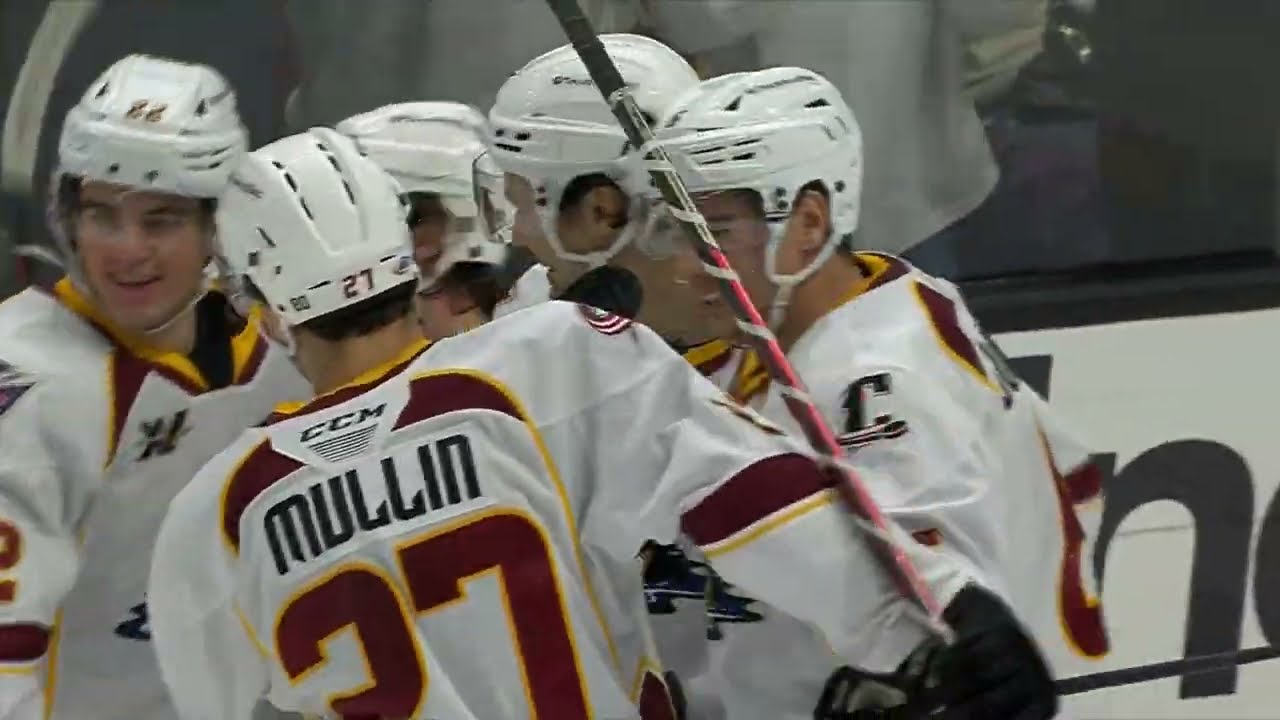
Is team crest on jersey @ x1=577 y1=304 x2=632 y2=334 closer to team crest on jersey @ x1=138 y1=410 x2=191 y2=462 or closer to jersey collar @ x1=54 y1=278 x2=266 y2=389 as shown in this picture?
jersey collar @ x1=54 y1=278 x2=266 y2=389

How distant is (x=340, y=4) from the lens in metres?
2.50

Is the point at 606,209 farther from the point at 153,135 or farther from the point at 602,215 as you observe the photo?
the point at 153,135

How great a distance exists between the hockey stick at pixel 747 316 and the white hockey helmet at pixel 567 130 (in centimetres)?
28

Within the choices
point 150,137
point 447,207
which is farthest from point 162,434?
point 447,207

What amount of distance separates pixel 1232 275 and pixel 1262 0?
45 cm

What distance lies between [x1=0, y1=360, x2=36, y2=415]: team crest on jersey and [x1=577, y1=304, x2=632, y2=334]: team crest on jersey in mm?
543

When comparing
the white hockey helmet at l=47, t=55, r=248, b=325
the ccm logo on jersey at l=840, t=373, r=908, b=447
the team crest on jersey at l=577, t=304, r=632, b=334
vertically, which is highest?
the white hockey helmet at l=47, t=55, r=248, b=325

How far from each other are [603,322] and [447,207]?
1.88 ft

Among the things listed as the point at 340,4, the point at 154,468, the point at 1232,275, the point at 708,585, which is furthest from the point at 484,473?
the point at 1232,275

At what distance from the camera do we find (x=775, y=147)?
1.52 metres

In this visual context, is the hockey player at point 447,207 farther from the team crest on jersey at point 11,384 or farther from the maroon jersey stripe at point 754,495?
the maroon jersey stripe at point 754,495

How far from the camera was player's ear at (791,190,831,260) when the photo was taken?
154 centimetres

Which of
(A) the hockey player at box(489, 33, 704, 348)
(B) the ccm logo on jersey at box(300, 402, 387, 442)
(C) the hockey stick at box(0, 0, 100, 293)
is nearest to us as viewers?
(B) the ccm logo on jersey at box(300, 402, 387, 442)

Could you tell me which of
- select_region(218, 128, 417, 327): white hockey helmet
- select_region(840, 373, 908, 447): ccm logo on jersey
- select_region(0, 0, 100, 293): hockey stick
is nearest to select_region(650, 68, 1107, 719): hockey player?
select_region(840, 373, 908, 447): ccm logo on jersey
